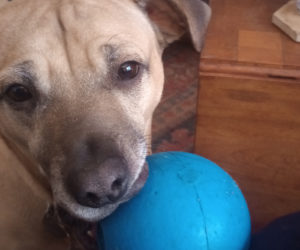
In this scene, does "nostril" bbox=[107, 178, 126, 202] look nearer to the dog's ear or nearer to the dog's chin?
the dog's chin

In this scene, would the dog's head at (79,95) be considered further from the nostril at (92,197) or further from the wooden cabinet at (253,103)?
the wooden cabinet at (253,103)

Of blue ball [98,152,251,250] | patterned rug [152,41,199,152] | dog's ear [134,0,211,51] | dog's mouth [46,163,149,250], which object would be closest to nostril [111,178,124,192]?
blue ball [98,152,251,250]

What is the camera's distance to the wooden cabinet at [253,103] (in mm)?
1636

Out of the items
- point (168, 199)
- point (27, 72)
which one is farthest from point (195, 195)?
point (27, 72)

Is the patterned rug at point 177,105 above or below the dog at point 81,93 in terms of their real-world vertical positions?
below

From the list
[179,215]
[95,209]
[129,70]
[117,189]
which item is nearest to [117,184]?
[117,189]

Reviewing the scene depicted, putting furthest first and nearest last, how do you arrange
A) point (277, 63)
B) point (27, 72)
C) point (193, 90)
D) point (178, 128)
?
point (193, 90)
point (178, 128)
point (277, 63)
point (27, 72)

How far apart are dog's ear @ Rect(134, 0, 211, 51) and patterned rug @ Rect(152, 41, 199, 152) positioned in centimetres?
101

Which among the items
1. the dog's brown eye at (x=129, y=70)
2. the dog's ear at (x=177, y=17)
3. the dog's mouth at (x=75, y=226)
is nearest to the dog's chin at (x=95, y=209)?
the dog's mouth at (x=75, y=226)

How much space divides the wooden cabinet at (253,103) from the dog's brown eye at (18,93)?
2.49 feet

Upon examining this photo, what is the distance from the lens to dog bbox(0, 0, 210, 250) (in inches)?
44.0

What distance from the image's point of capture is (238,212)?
1.30 meters

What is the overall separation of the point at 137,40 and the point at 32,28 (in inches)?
14.2

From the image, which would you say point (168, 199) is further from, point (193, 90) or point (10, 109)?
point (193, 90)
